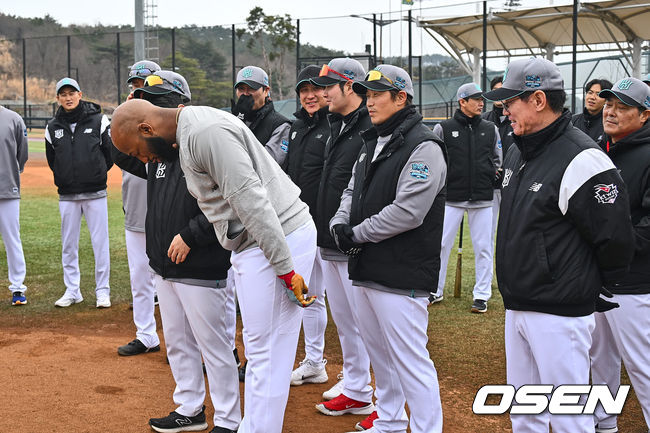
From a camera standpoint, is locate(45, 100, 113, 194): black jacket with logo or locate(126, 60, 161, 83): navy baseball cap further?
locate(45, 100, 113, 194): black jacket with logo

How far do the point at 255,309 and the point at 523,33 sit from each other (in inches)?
1053

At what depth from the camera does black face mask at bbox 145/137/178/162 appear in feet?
12.5

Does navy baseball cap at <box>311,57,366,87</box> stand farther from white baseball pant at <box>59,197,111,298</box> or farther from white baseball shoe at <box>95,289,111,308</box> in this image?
white baseball shoe at <box>95,289,111,308</box>

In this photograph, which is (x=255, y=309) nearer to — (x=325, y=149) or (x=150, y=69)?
(x=325, y=149)

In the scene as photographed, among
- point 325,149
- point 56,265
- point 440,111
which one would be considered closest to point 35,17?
point 440,111

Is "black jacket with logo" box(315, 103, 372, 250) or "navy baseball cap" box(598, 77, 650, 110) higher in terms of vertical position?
"navy baseball cap" box(598, 77, 650, 110)

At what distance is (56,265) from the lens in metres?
10.3

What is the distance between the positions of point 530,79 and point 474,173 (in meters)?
4.65

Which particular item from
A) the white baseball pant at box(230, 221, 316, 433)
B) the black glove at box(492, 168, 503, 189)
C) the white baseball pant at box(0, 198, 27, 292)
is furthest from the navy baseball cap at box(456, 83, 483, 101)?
the white baseball pant at box(0, 198, 27, 292)

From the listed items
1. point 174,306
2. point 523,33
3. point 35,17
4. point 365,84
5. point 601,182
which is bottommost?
point 174,306

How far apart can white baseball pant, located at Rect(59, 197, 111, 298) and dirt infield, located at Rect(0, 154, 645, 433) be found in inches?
27.1

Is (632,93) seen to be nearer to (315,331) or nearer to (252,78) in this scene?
(315,331)

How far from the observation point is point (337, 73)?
5.20 metres

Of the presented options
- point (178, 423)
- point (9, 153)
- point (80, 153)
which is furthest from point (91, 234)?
point (178, 423)
